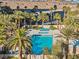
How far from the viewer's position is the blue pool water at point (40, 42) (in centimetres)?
3491

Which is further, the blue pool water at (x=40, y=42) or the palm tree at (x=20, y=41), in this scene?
the blue pool water at (x=40, y=42)

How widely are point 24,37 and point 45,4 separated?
43.8 m

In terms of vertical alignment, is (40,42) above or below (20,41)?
below

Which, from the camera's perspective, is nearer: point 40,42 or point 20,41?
point 20,41

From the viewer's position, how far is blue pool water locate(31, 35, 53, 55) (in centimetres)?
3491

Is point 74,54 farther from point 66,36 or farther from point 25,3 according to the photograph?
point 25,3

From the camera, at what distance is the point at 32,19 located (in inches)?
2162

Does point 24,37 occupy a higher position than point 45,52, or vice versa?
point 24,37

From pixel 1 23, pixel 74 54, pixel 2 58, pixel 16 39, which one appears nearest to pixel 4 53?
pixel 2 58

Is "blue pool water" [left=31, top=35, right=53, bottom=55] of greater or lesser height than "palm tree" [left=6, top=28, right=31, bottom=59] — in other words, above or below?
below

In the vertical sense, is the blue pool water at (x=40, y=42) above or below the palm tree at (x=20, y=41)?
below

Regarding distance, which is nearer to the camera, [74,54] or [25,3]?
[74,54]

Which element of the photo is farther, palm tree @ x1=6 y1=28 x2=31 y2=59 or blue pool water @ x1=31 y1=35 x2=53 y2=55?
blue pool water @ x1=31 y1=35 x2=53 y2=55

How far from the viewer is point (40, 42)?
3831 centimetres
